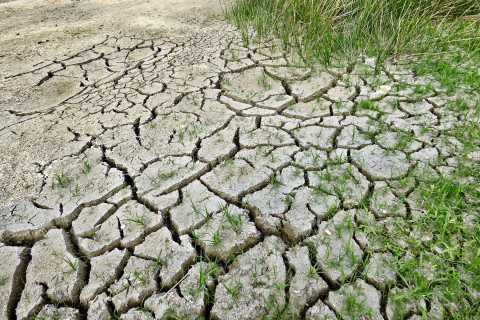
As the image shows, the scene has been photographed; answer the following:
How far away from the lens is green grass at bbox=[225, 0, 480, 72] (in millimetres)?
3188

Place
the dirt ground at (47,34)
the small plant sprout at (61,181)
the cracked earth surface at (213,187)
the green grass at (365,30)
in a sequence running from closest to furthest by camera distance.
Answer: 1. the cracked earth surface at (213,187)
2. the small plant sprout at (61,181)
3. the dirt ground at (47,34)
4. the green grass at (365,30)

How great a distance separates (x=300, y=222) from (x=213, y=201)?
0.51m

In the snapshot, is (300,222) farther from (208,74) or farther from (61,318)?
(208,74)

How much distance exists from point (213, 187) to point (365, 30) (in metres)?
2.52

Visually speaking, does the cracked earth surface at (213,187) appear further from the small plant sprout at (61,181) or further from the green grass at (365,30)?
the green grass at (365,30)

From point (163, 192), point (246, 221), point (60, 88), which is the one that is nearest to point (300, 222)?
point (246, 221)

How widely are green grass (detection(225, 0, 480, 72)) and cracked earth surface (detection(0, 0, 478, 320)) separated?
0.26 m

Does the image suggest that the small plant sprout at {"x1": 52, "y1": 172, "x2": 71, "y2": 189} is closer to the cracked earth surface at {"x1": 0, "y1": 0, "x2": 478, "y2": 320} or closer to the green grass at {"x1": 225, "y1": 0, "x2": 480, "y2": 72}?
the cracked earth surface at {"x1": 0, "y1": 0, "x2": 478, "y2": 320}

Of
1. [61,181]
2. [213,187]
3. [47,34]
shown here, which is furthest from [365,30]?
[47,34]

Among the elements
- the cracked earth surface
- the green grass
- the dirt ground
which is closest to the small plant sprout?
the cracked earth surface

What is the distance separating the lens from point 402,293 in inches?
54.6

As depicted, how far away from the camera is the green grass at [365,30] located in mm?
3188

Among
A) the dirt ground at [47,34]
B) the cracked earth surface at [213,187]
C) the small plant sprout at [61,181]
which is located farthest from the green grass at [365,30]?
the small plant sprout at [61,181]

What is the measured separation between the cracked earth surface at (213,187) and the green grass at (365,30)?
263 millimetres
